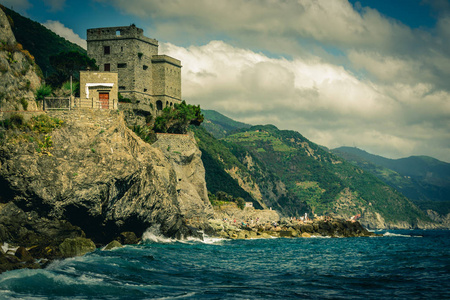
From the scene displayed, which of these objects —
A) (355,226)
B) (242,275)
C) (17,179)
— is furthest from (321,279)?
(355,226)

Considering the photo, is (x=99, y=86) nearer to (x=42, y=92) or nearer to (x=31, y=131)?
(x=42, y=92)

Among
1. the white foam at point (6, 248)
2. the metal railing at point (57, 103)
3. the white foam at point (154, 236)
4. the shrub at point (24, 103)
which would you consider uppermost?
the shrub at point (24, 103)

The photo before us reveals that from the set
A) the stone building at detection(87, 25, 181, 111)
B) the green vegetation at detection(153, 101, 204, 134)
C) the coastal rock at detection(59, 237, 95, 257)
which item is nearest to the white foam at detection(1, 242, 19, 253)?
the coastal rock at detection(59, 237, 95, 257)

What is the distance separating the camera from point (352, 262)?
3634 centimetres

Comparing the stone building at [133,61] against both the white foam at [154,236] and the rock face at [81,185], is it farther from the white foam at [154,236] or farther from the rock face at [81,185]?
the white foam at [154,236]

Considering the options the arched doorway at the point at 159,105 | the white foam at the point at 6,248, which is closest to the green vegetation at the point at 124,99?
the arched doorway at the point at 159,105

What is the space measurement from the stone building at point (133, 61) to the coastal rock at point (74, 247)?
1374 inches

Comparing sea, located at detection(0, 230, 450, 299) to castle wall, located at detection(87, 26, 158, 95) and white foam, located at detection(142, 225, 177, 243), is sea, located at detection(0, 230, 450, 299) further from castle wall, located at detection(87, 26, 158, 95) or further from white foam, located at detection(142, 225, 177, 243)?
castle wall, located at detection(87, 26, 158, 95)

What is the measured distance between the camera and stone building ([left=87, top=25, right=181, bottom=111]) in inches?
2566

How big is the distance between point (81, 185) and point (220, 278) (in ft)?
48.8

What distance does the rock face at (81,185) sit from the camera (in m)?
34.7

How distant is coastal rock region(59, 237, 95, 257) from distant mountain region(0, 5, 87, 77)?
61.1m

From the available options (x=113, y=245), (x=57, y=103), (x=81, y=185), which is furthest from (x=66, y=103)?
(x=113, y=245)

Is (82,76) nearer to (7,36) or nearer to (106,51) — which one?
(7,36)
